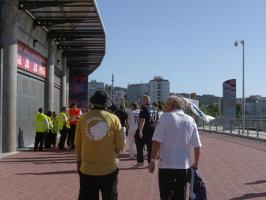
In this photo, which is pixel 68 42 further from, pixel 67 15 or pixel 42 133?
pixel 42 133

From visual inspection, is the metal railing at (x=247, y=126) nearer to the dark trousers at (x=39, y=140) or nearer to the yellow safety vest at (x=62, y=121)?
the yellow safety vest at (x=62, y=121)

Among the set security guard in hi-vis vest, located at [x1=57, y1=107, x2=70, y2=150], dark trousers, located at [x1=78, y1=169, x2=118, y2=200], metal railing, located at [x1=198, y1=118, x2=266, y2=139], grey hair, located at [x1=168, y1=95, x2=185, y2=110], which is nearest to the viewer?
dark trousers, located at [x1=78, y1=169, x2=118, y2=200]

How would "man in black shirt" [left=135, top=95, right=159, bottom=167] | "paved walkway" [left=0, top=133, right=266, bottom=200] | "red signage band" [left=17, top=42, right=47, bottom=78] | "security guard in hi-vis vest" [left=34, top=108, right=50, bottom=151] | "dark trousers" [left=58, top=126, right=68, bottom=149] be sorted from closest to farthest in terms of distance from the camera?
"paved walkway" [left=0, top=133, right=266, bottom=200], "man in black shirt" [left=135, top=95, right=159, bottom=167], "security guard in hi-vis vest" [left=34, top=108, right=50, bottom=151], "dark trousers" [left=58, top=126, right=68, bottom=149], "red signage band" [left=17, top=42, right=47, bottom=78]

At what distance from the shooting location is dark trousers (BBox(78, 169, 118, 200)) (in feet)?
18.4

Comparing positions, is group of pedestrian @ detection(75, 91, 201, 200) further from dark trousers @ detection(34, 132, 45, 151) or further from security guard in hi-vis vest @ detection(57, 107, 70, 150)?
security guard in hi-vis vest @ detection(57, 107, 70, 150)

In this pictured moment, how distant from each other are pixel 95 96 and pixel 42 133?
1285cm

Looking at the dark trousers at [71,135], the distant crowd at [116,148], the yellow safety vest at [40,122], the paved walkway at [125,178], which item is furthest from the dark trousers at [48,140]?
the distant crowd at [116,148]

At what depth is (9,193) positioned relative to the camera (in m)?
9.33

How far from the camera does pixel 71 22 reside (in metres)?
22.0

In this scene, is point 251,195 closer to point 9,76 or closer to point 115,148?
point 115,148

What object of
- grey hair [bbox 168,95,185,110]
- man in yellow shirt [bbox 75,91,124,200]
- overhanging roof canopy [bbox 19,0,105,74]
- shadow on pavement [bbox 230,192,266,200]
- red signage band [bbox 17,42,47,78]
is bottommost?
shadow on pavement [bbox 230,192,266,200]

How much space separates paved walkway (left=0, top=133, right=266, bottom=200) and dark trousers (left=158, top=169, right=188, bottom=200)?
111 inches

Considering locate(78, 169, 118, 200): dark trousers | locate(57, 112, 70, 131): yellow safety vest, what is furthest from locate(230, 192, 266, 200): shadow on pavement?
locate(57, 112, 70, 131): yellow safety vest

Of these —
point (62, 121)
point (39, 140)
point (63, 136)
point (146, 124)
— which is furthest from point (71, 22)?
point (146, 124)
